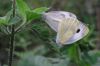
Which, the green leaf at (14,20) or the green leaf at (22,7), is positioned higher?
the green leaf at (22,7)

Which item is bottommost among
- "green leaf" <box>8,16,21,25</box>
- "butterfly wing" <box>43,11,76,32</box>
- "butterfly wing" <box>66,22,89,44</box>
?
"butterfly wing" <box>66,22,89,44</box>

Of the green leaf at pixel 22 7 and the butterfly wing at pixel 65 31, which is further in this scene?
the green leaf at pixel 22 7

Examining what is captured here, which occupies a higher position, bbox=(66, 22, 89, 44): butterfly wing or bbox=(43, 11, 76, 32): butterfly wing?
bbox=(43, 11, 76, 32): butterfly wing

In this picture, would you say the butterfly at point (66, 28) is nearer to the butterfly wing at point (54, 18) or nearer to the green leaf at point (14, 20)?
the butterfly wing at point (54, 18)

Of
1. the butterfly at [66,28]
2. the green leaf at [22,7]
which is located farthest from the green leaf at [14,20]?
the butterfly at [66,28]

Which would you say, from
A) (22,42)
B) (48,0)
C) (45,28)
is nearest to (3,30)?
(45,28)

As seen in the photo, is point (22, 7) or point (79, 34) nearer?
point (79, 34)

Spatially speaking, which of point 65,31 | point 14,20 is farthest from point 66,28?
point 14,20

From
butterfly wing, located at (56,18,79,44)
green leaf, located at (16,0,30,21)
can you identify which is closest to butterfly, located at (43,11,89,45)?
butterfly wing, located at (56,18,79,44)

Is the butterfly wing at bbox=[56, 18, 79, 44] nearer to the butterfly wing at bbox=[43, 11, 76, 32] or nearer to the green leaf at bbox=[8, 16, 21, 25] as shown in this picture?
the butterfly wing at bbox=[43, 11, 76, 32]

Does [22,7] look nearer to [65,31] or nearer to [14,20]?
[14,20]
